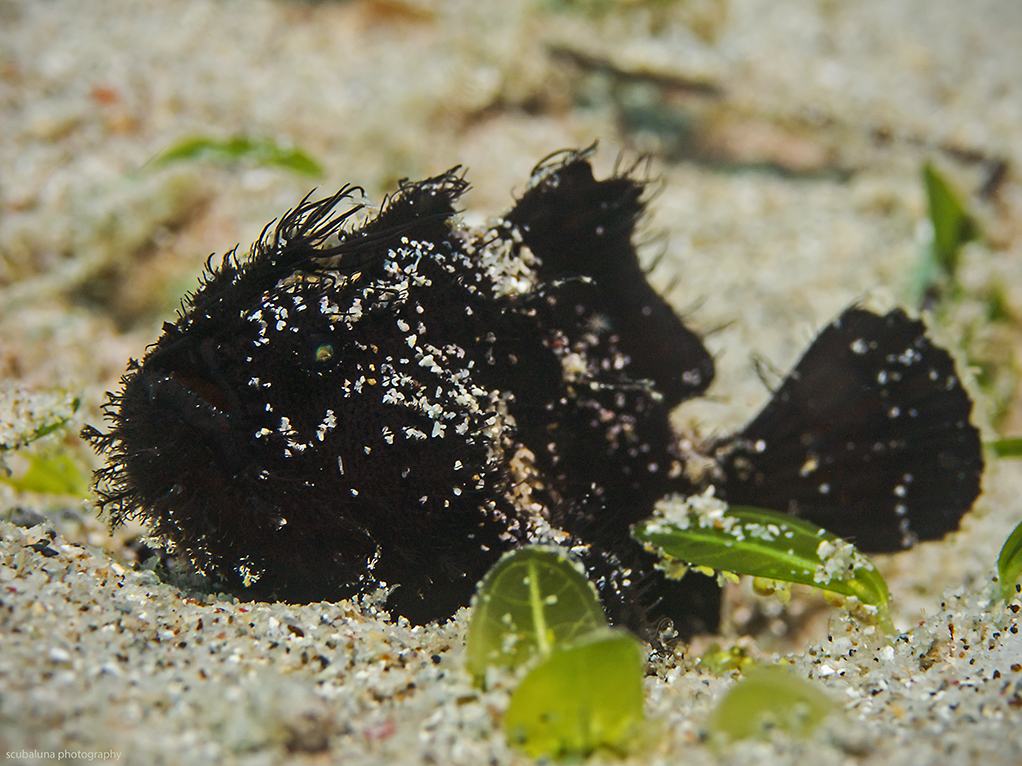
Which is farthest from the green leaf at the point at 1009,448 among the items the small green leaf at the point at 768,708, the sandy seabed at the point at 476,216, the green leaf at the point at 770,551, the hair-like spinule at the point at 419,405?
the small green leaf at the point at 768,708

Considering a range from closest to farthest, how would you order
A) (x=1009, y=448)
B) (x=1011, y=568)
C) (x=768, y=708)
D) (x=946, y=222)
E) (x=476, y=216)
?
(x=768, y=708) < (x=1011, y=568) < (x=1009, y=448) < (x=476, y=216) < (x=946, y=222)

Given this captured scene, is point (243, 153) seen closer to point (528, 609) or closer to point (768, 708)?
point (528, 609)

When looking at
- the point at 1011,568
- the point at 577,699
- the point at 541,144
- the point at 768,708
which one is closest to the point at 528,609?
the point at 577,699

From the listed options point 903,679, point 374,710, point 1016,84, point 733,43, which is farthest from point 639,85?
point 374,710

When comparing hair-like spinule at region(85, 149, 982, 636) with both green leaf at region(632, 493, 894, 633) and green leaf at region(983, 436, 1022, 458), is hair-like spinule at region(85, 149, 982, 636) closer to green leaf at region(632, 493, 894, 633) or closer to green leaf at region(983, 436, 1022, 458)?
green leaf at region(632, 493, 894, 633)

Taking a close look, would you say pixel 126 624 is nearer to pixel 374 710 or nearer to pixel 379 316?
pixel 374 710

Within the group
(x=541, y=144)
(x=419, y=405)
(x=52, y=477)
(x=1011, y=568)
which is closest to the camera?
(x=419, y=405)
